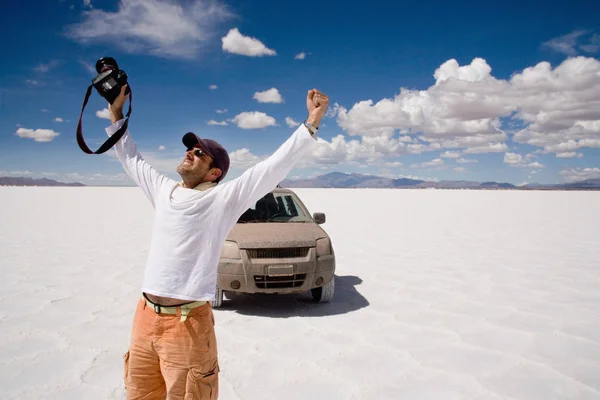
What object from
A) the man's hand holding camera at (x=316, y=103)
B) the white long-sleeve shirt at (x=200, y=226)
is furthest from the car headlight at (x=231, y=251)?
the man's hand holding camera at (x=316, y=103)

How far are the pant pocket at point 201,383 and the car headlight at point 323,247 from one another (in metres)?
3.39

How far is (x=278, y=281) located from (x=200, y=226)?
3.30 metres

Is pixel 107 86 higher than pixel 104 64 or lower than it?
lower

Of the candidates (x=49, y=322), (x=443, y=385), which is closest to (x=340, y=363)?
(x=443, y=385)

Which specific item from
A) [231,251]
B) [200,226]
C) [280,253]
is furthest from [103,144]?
[280,253]

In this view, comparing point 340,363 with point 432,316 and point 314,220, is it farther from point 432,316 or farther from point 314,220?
point 314,220

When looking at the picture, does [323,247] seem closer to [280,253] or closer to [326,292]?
[280,253]

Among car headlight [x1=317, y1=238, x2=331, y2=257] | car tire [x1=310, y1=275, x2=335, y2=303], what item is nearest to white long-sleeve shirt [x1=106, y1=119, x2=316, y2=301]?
car headlight [x1=317, y1=238, x2=331, y2=257]

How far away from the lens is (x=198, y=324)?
1893mm

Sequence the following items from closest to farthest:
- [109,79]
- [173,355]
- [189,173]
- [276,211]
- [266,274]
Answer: [173,355], [189,173], [109,79], [266,274], [276,211]

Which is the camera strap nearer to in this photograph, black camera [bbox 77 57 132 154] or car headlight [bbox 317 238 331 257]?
black camera [bbox 77 57 132 154]

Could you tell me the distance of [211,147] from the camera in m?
2.03

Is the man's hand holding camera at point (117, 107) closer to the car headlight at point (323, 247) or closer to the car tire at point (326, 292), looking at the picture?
the car headlight at point (323, 247)

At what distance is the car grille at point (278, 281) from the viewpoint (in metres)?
5.02
